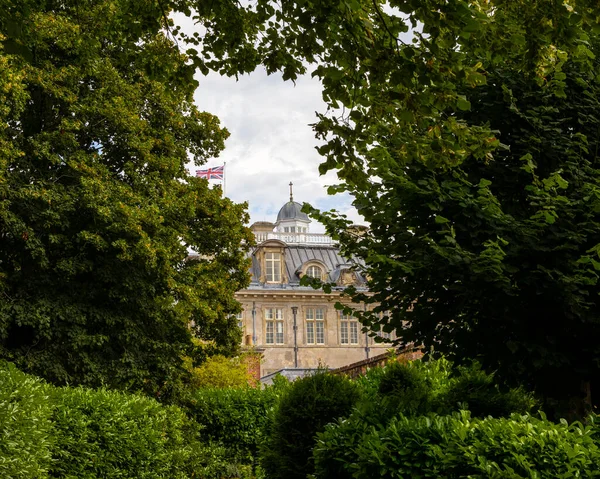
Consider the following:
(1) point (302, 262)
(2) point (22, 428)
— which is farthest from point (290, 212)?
(2) point (22, 428)

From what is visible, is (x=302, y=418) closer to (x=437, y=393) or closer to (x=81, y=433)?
(x=437, y=393)

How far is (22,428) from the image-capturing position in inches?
367

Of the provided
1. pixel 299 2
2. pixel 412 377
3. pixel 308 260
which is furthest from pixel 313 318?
pixel 299 2

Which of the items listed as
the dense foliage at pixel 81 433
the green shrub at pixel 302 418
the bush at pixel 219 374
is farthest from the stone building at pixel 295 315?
the green shrub at pixel 302 418

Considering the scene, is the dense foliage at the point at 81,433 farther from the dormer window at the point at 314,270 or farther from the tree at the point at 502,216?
the dormer window at the point at 314,270

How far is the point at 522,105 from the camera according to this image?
32.5 ft

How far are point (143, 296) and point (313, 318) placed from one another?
115ft

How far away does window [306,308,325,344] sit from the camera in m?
52.2

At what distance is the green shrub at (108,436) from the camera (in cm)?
1221

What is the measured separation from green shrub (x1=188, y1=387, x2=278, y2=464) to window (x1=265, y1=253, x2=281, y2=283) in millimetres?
30851

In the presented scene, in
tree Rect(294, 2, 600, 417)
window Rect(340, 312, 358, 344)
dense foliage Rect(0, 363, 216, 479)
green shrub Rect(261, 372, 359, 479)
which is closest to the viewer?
tree Rect(294, 2, 600, 417)

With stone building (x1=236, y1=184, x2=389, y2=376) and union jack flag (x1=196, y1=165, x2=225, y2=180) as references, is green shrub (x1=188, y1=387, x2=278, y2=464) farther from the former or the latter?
stone building (x1=236, y1=184, x2=389, y2=376)

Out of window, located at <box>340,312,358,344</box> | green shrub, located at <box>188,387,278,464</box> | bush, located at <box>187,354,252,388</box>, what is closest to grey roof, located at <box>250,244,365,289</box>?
window, located at <box>340,312,358,344</box>

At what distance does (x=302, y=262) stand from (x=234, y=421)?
33030 mm
